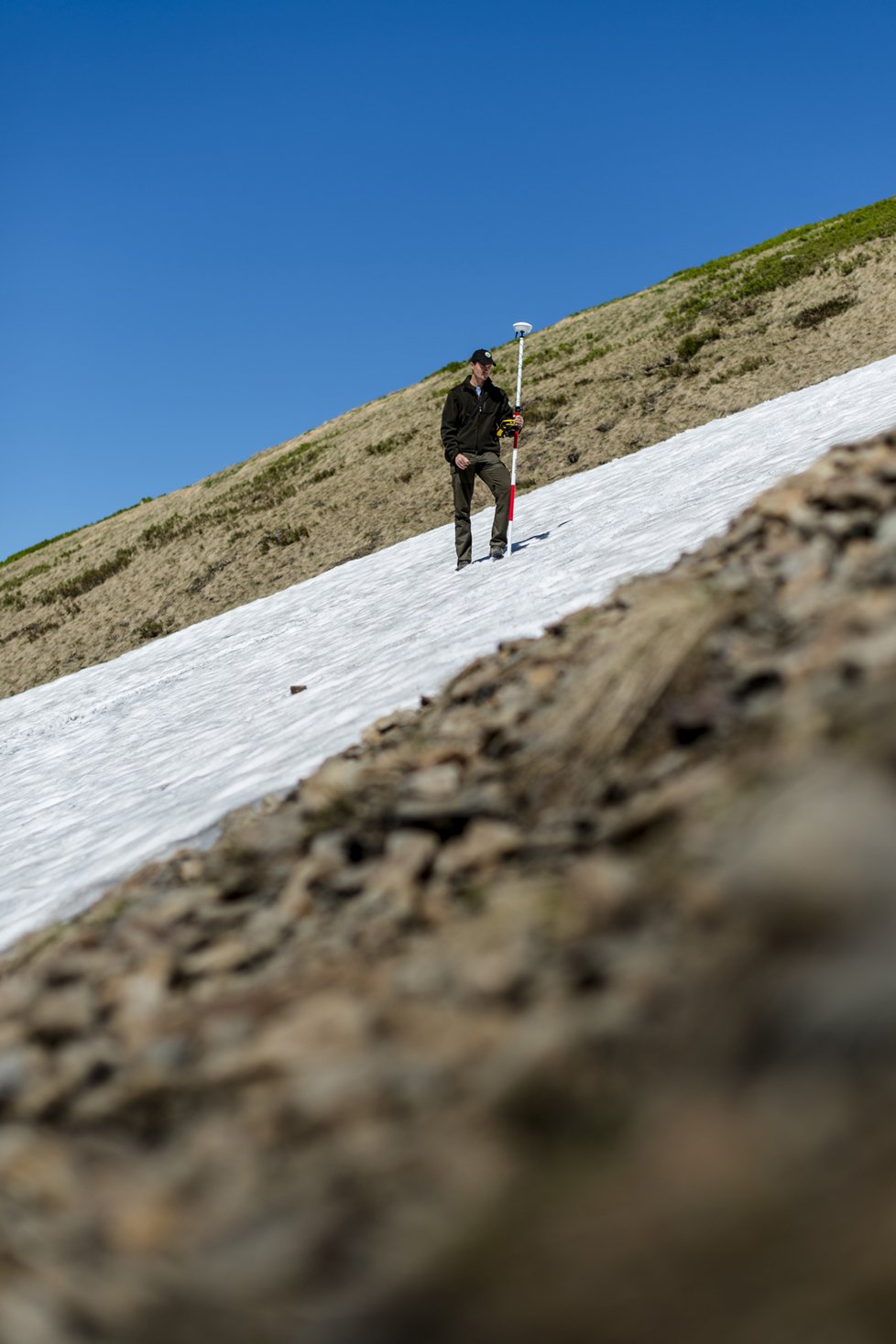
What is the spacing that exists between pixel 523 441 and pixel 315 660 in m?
18.6

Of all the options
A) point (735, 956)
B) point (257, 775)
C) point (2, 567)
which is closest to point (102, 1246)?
point (735, 956)

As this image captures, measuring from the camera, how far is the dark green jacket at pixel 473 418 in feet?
39.1

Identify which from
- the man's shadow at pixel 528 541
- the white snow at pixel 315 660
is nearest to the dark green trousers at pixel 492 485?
the man's shadow at pixel 528 541

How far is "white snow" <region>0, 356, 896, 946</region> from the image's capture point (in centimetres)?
608

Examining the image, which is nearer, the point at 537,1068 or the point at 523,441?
the point at 537,1068

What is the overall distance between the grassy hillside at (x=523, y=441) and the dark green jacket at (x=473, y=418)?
1157cm

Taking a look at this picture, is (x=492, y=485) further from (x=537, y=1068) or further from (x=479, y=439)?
(x=537, y=1068)

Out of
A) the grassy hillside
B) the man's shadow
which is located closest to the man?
the man's shadow

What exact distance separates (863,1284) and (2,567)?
5609 centimetres

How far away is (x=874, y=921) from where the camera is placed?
6.03ft

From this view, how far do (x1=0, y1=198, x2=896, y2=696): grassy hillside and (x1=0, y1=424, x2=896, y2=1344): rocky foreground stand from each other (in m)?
21.1

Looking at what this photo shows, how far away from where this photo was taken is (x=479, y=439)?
1212 cm

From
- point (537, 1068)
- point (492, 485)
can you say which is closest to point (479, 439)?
point (492, 485)

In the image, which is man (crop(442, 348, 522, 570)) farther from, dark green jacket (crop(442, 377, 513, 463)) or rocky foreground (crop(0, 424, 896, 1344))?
rocky foreground (crop(0, 424, 896, 1344))
